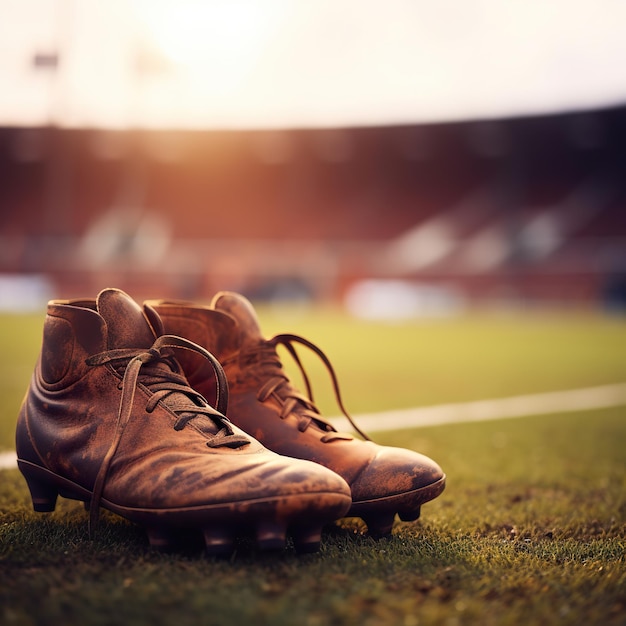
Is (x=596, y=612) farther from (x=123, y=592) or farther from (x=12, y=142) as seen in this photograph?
(x=12, y=142)

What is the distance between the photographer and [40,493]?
1.40 m

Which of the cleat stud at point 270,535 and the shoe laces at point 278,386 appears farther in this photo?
the shoe laces at point 278,386

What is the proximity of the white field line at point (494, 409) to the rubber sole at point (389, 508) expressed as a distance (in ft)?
4.94

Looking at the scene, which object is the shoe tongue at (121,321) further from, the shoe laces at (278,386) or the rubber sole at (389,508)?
the rubber sole at (389,508)

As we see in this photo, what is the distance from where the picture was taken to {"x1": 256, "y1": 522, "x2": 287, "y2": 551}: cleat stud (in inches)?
42.3

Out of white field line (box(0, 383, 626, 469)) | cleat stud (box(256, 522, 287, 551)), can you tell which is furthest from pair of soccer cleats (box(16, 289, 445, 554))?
white field line (box(0, 383, 626, 469))

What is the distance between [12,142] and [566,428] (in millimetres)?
22460

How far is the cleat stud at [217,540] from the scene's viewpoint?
111 cm

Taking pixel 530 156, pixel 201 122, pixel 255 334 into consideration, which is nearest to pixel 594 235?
pixel 530 156

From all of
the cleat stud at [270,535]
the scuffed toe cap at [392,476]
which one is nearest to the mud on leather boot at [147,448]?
the cleat stud at [270,535]

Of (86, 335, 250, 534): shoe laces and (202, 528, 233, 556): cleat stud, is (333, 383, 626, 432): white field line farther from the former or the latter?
(202, 528, 233, 556): cleat stud

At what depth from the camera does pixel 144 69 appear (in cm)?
1110

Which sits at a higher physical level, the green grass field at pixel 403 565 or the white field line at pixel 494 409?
the green grass field at pixel 403 565

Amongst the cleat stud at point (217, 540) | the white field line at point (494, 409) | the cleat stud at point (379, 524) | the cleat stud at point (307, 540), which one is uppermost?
the cleat stud at point (217, 540)
